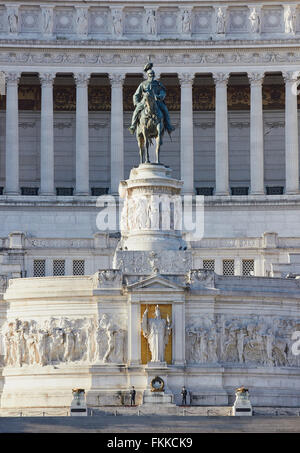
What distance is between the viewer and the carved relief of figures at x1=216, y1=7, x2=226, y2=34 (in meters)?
125

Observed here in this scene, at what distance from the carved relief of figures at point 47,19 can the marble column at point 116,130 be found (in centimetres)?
576

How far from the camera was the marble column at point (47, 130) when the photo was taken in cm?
12190

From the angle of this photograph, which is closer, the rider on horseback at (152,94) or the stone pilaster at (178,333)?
the stone pilaster at (178,333)

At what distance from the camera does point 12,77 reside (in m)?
123

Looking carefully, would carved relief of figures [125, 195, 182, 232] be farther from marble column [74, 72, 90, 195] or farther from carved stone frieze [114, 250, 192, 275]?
marble column [74, 72, 90, 195]

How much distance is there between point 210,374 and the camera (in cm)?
8100

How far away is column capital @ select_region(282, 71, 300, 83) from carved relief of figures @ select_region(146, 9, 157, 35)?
33.1 ft

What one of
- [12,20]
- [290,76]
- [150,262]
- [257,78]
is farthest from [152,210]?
[12,20]

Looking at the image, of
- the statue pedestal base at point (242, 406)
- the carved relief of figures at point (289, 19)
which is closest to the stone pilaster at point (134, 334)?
the statue pedestal base at point (242, 406)

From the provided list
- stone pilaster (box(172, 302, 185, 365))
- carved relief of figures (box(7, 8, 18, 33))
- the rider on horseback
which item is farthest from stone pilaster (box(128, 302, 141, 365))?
carved relief of figures (box(7, 8, 18, 33))

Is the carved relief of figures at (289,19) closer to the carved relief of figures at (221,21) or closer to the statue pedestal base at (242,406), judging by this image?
the carved relief of figures at (221,21)

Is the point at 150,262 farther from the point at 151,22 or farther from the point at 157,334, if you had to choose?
the point at 151,22

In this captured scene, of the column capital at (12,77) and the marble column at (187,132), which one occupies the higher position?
the column capital at (12,77)
